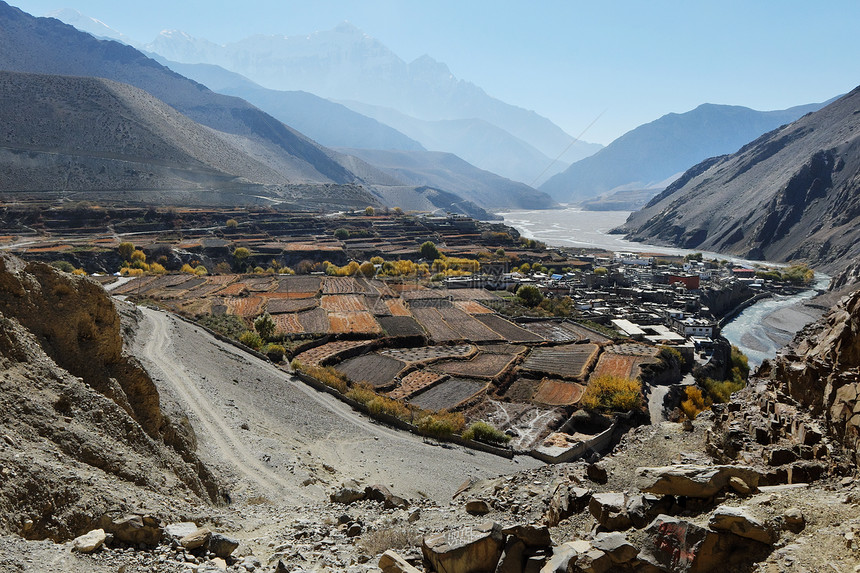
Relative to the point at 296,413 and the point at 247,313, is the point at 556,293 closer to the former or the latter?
the point at 247,313

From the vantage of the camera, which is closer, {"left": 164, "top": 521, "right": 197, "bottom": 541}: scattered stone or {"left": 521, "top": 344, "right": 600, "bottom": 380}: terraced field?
{"left": 164, "top": 521, "right": 197, "bottom": 541}: scattered stone

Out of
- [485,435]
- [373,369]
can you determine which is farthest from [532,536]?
[373,369]

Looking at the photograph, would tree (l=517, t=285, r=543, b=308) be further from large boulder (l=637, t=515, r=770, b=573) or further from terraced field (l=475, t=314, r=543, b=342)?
large boulder (l=637, t=515, r=770, b=573)

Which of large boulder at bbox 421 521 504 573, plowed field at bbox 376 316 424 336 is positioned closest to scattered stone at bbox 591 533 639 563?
large boulder at bbox 421 521 504 573

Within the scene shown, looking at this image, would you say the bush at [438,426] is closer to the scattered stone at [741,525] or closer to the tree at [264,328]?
the tree at [264,328]

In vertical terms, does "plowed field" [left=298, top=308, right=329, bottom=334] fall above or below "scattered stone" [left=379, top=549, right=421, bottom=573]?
below

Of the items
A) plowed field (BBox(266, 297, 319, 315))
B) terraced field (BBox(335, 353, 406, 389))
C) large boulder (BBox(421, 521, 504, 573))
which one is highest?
large boulder (BBox(421, 521, 504, 573))
